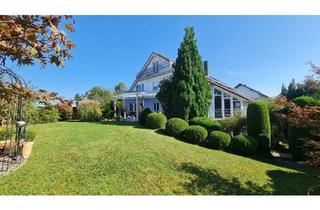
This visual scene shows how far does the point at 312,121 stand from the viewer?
21.5 feet

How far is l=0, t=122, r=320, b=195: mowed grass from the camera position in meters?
5.54

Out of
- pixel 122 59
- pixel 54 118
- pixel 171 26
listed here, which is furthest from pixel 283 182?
pixel 54 118

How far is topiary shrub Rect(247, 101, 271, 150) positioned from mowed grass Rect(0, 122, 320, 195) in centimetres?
300

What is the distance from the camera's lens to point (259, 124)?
13.0m

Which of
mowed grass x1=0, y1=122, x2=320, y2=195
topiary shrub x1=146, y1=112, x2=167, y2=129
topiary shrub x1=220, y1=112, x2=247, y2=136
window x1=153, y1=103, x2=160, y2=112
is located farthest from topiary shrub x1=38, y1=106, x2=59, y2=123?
topiary shrub x1=220, y1=112, x2=247, y2=136

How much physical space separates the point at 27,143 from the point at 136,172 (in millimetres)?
5057

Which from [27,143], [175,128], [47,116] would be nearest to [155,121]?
[175,128]

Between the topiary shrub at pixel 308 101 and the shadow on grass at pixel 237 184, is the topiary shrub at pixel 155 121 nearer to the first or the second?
the shadow on grass at pixel 237 184

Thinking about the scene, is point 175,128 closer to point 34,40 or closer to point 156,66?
point 34,40

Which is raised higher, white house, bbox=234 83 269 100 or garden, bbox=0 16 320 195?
white house, bbox=234 83 269 100

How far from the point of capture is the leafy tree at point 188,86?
15.3 metres

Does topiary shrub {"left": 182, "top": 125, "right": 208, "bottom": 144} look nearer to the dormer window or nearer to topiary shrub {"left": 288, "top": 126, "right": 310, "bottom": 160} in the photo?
topiary shrub {"left": 288, "top": 126, "right": 310, "bottom": 160}

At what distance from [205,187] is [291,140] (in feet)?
25.7

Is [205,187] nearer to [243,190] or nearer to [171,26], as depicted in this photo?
[243,190]
